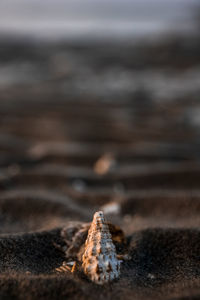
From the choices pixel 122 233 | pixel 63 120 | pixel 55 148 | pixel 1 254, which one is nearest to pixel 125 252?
pixel 122 233

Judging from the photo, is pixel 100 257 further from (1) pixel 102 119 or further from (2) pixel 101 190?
(1) pixel 102 119

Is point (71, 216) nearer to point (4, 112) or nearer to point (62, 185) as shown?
point (62, 185)

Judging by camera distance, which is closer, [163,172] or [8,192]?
[8,192]

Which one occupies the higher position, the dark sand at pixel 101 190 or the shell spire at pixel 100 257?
the dark sand at pixel 101 190

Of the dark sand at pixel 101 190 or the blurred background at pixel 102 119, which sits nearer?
the dark sand at pixel 101 190
